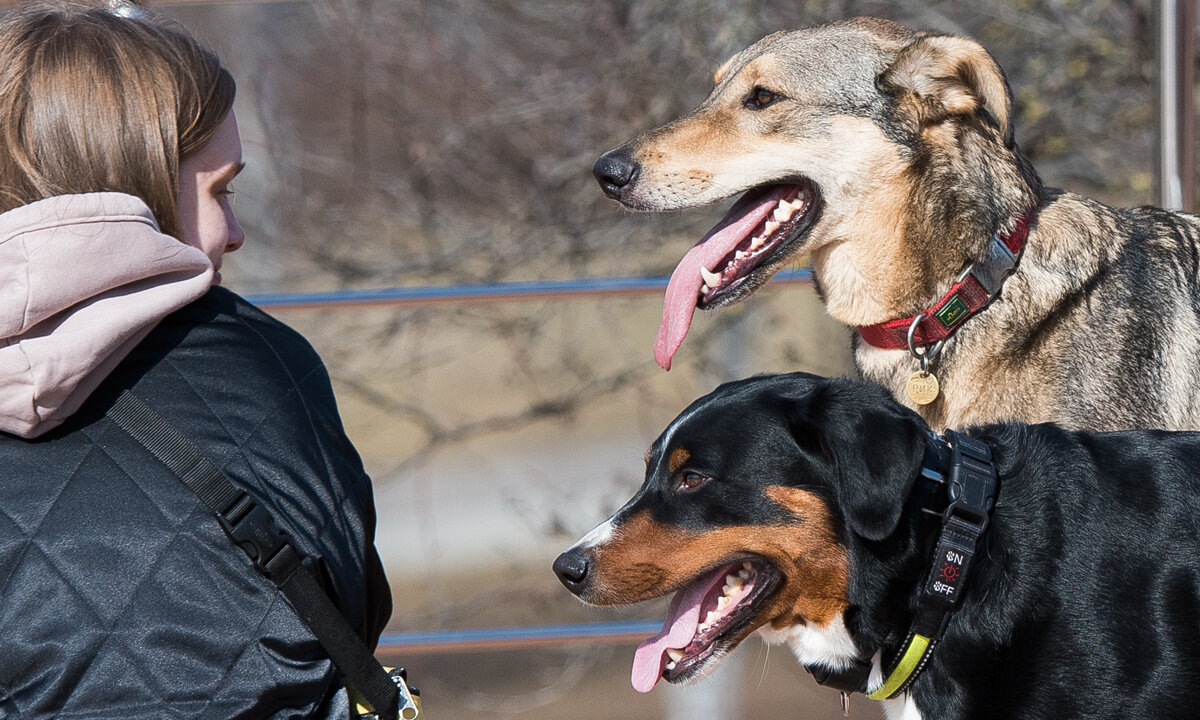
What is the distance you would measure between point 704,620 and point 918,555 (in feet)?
1.32

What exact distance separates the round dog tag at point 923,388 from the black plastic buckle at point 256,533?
150cm

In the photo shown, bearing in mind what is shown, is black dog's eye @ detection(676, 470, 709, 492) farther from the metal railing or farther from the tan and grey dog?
the metal railing

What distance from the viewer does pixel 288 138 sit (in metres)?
6.64

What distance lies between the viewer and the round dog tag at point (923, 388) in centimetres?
255

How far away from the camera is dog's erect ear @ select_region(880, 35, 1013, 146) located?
256 centimetres

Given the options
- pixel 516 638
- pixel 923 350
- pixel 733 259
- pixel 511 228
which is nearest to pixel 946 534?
pixel 923 350

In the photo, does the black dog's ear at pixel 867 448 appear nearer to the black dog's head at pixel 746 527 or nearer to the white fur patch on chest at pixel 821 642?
the black dog's head at pixel 746 527

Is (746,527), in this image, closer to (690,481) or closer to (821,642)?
(690,481)

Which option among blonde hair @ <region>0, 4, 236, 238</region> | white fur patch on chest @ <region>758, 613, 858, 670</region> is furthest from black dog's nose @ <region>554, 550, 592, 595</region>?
blonde hair @ <region>0, 4, 236, 238</region>

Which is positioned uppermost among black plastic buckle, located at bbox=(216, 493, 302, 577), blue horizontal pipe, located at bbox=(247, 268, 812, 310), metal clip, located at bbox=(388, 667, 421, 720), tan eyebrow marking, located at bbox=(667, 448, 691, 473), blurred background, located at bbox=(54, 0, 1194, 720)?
black plastic buckle, located at bbox=(216, 493, 302, 577)

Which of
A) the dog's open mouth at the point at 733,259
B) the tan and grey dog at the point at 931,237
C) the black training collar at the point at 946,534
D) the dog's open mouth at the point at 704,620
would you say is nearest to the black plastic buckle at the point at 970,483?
the black training collar at the point at 946,534

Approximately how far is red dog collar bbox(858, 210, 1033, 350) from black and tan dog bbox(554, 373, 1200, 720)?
464 millimetres

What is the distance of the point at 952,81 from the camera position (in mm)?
2570

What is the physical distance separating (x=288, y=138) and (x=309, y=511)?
5.39 meters
